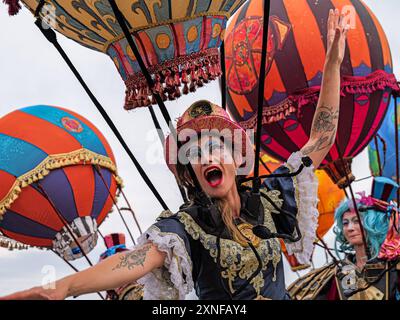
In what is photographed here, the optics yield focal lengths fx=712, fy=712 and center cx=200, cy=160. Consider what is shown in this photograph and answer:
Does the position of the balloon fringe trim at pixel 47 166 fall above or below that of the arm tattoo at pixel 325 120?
above

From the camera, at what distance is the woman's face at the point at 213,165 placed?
2.75 metres

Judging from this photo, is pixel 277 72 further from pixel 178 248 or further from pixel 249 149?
pixel 178 248

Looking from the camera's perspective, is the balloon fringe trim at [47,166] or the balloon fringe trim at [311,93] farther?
the balloon fringe trim at [47,166]

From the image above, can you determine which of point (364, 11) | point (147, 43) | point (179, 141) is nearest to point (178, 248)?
point (179, 141)

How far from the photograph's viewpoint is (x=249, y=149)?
9.67 feet

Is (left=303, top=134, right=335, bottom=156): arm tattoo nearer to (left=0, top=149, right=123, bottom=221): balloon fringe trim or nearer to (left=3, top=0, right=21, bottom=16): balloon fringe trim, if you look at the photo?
Answer: (left=3, top=0, right=21, bottom=16): balloon fringe trim

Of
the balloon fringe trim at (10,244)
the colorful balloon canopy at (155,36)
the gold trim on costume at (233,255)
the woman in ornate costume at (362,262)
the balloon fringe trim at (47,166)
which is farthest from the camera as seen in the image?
the balloon fringe trim at (10,244)

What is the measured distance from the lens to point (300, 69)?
19.9 ft

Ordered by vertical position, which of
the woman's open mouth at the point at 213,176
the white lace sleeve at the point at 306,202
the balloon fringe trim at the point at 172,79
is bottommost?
the white lace sleeve at the point at 306,202

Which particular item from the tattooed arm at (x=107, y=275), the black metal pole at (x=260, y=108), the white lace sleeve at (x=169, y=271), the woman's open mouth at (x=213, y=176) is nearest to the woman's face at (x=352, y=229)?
the black metal pole at (x=260, y=108)

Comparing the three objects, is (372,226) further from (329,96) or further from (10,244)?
(10,244)

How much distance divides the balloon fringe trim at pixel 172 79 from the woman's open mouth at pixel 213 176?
48cm

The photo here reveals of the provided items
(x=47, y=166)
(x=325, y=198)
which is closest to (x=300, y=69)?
(x=47, y=166)

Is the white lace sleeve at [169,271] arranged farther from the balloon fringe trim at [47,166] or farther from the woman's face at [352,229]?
the balloon fringe trim at [47,166]
